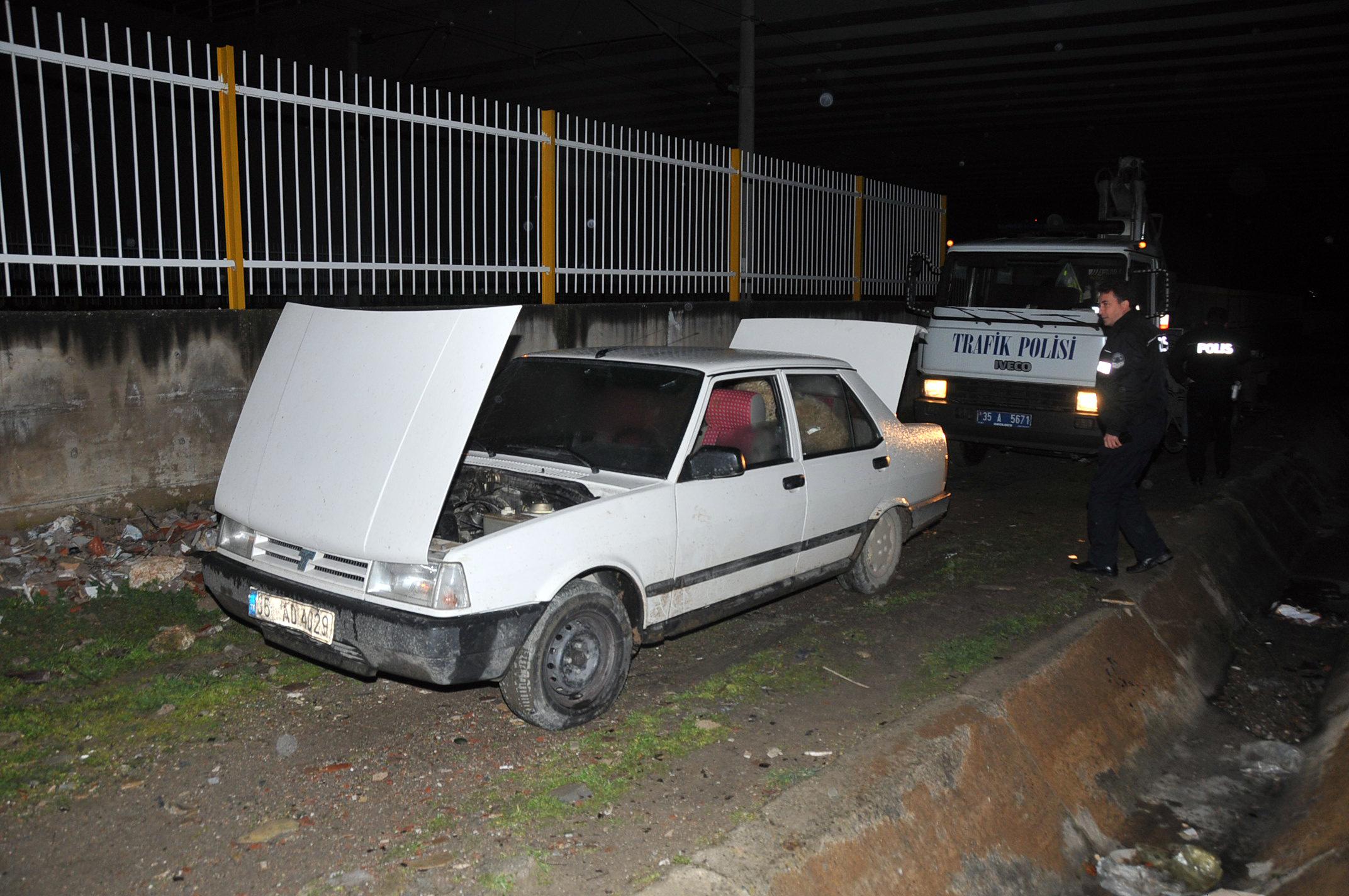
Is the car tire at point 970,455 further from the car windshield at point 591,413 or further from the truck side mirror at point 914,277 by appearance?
the car windshield at point 591,413

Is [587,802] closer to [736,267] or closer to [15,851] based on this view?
[15,851]

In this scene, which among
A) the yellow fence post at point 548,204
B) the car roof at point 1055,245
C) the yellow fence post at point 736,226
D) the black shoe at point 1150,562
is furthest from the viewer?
the yellow fence post at point 736,226

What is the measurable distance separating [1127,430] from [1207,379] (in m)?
4.02

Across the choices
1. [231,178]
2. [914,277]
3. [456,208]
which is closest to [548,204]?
[456,208]

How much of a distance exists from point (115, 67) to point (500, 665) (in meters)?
4.86

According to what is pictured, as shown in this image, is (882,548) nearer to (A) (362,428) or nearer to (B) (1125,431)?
(B) (1125,431)

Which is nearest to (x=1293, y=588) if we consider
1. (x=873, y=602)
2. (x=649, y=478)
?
(x=873, y=602)

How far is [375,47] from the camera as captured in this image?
22.6 m

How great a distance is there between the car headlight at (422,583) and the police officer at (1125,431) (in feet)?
14.8

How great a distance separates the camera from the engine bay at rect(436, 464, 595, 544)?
475 centimetres

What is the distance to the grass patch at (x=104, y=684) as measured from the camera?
4.05 meters

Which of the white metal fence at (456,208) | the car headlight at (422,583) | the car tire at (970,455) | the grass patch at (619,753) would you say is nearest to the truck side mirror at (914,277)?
the car tire at (970,455)

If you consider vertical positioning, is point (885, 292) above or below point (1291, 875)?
above

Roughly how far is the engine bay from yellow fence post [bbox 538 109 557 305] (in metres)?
4.29
